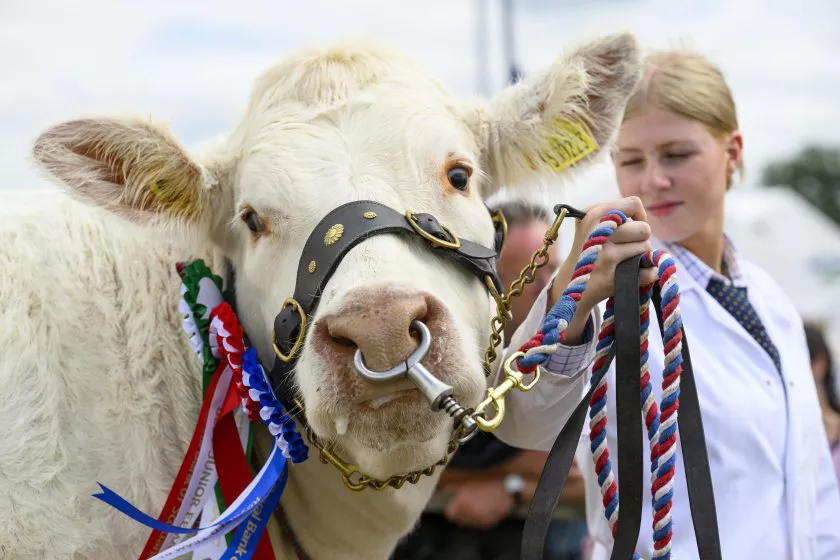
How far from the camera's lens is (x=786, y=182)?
77.5 metres

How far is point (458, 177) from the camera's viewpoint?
2.61 m

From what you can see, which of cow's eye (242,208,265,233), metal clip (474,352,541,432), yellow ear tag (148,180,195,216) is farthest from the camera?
yellow ear tag (148,180,195,216)

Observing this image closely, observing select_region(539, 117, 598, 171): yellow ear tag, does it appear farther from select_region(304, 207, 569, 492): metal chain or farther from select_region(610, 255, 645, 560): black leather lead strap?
select_region(610, 255, 645, 560): black leather lead strap

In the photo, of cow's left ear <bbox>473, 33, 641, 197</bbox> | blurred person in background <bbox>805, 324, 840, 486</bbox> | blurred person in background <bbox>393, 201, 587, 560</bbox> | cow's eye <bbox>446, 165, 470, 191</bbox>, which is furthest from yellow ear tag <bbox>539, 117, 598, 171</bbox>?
blurred person in background <bbox>805, 324, 840, 486</bbox>

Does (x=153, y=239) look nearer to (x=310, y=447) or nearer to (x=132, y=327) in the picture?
(x=132, y=327)

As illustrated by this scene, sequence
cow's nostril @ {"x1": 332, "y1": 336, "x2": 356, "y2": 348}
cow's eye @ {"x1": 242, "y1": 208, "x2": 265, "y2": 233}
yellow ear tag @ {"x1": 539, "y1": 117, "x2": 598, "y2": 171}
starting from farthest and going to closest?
yellow ear tag @ {"x1": 539, "y1": 117, "x2": 598, "y2": 171} < cow's eye @ {"x1": 242, "y1": 208, "x2": 265, "y2": 233} < cow's nostril @ {"x1": 332, "y1": 336, "x2": 356, "y2": 348}

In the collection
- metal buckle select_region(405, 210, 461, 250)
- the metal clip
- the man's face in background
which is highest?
metal buckle select_region(405, 210, 461, 250)

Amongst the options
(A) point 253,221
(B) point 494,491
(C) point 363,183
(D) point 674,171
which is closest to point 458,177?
(C) point 363,183

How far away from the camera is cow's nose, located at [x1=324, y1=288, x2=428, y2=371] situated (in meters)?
1.97

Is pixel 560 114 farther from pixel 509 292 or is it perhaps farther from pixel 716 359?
pixel 716 359

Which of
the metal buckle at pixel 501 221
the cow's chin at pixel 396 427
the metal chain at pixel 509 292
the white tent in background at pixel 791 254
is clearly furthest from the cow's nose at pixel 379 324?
the white tent in background at pixel 791 254

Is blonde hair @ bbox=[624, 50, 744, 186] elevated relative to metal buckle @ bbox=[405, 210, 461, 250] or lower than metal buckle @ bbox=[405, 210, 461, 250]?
elevated

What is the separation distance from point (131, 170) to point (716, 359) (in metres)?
2.05

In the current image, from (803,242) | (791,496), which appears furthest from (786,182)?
Result: (791,496)
